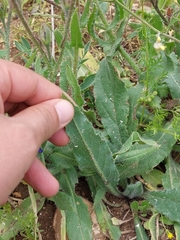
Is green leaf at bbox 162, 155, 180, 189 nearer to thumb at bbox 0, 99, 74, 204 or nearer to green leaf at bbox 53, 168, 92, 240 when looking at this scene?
Result: green leaf at bbox 53, 168, 92, 240

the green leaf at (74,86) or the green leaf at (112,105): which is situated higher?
the green leaf at (74,86)

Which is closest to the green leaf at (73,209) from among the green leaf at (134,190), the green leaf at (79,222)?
the green leaf at (79,222)

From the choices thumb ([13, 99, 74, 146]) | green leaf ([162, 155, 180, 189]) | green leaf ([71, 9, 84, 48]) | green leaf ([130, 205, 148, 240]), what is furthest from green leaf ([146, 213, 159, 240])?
green leaf ([71, 9, 84, 48])

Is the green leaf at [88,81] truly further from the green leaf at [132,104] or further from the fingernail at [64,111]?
the fingernail at [64,111]

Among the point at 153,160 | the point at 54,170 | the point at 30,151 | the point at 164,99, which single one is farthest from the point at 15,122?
the point at 164,99

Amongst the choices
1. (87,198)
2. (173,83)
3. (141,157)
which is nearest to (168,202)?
(141,157)

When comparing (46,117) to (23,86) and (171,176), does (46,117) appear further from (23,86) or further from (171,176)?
(171,176)

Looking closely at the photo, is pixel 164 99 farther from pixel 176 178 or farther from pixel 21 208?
pixel 21 208
